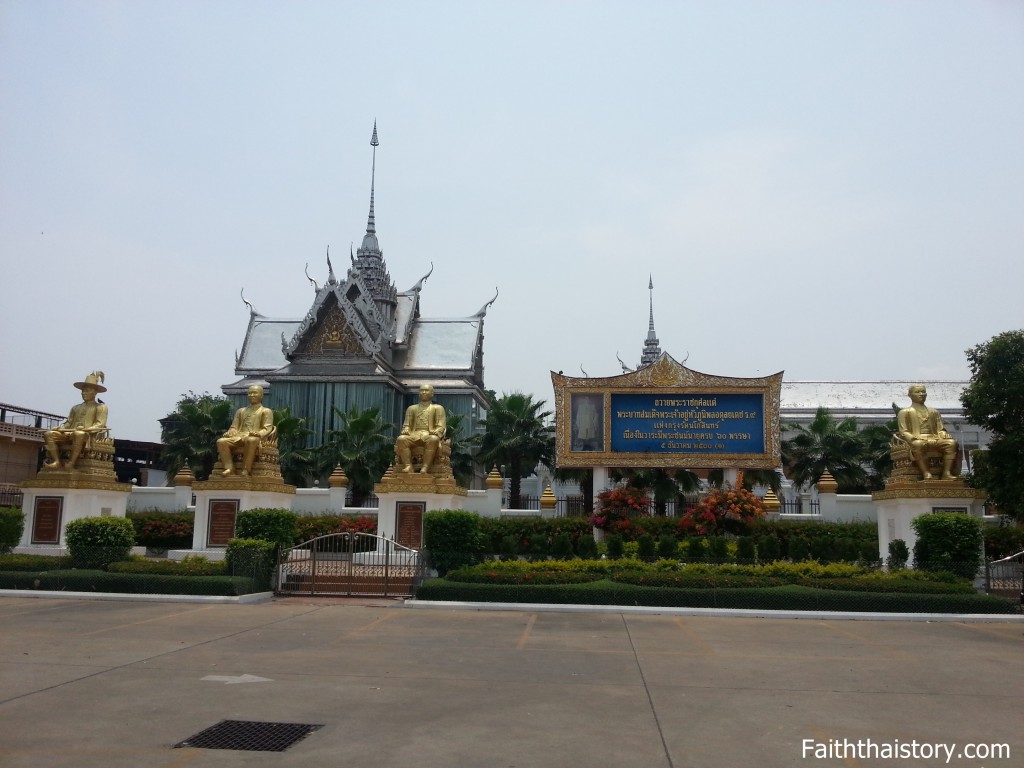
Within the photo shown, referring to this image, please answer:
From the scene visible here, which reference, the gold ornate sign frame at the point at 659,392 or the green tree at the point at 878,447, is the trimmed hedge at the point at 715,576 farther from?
the green tree at the point at 878,447

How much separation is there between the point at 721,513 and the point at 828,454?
780 cm

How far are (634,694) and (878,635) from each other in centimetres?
601

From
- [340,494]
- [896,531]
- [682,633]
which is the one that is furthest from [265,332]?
[682,633]

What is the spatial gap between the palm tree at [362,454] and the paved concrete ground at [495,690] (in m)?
17.1

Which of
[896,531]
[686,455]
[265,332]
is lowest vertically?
[896,531]

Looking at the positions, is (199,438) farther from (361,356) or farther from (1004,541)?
(1004,541)

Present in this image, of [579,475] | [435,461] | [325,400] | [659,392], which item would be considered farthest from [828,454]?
[325,400]

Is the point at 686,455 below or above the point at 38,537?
above

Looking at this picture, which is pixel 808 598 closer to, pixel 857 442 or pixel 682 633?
pixel 682 633

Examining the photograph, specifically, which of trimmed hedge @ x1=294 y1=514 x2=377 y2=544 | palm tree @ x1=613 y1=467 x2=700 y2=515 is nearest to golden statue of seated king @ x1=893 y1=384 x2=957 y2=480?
palm tree @ x1=613 y1=467 x2=700 y2=515

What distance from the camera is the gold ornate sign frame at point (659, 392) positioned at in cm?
2678

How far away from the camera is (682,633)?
1226 cm

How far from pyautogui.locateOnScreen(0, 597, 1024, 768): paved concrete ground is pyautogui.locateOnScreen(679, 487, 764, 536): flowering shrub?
415 inches

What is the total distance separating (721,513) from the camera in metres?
23.8
